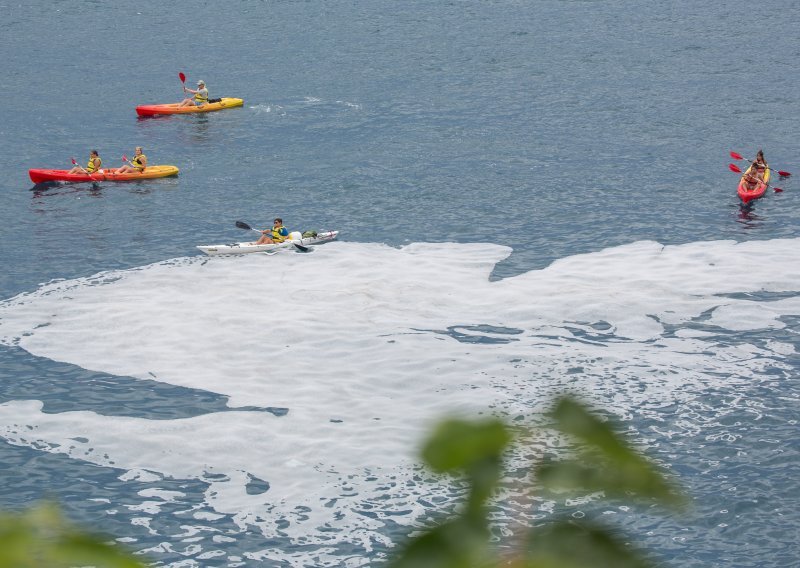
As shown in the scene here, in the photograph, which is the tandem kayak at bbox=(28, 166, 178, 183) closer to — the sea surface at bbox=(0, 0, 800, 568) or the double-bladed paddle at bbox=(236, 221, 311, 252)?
the sea surface at bbox=(0, 0, 800, 568)

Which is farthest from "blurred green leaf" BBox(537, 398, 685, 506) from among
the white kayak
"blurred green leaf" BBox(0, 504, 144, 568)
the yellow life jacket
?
the yellow life jacket

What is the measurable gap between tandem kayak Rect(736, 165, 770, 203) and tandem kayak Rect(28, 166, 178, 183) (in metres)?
33.0

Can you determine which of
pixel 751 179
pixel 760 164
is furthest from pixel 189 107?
pixel 760 164

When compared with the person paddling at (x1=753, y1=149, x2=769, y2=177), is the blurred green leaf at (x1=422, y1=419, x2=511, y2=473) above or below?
above

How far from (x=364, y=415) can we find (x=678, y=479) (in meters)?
32.0

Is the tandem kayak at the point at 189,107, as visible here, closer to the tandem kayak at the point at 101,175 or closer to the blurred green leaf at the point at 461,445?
the tandem kayak at the point at 101,175

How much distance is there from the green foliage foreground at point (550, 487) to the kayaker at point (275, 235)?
47867 mm

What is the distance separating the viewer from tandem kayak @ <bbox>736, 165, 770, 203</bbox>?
181 ft

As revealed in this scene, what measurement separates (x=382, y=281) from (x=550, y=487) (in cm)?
4261

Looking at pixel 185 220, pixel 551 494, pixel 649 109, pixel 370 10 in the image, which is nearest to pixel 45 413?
pixel 185 220

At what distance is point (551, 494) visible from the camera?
210 cm

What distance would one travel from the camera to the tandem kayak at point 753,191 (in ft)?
181

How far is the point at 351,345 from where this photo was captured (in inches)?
1526

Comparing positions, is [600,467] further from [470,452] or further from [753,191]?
[753,191]
